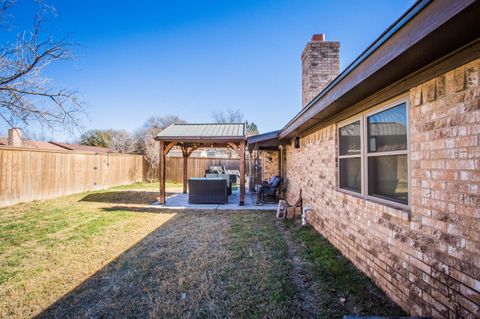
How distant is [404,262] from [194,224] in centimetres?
446

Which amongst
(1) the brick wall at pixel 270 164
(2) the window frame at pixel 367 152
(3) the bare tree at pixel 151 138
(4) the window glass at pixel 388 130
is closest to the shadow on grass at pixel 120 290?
(2) the window frame at pixel 367 152

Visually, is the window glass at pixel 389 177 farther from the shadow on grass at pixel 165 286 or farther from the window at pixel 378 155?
the shadow on grass at pixel 165 286

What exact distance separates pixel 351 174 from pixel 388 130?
3.50 ft

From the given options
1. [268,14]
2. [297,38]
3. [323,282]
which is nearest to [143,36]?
[268,14]

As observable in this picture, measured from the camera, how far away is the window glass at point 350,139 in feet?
10.6

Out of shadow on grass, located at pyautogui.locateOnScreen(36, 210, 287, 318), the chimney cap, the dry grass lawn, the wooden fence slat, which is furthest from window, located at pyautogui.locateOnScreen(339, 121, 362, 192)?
the wooden fence slat

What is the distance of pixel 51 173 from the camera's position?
30.7 feet

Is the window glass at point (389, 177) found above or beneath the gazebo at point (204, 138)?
beneath

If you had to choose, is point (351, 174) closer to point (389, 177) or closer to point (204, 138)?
point (389, 177)

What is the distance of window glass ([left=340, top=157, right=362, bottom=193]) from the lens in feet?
10.5

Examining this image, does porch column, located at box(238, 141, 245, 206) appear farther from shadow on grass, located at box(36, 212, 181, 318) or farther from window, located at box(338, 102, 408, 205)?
window, located at box(338, 102, 408, 205)

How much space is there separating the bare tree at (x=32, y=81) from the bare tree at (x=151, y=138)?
214 inches

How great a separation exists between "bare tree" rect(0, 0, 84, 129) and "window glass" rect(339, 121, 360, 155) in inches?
249

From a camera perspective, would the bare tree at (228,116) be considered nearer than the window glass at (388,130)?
No
